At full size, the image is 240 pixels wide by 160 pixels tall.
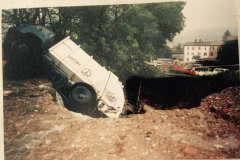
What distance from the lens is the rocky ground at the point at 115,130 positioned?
113 inches

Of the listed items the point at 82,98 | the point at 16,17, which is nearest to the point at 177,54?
the point at 82,98

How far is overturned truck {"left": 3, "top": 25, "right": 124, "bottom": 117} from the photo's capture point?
336cm

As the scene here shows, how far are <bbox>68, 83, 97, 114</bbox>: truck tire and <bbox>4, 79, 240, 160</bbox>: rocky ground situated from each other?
0.46ft

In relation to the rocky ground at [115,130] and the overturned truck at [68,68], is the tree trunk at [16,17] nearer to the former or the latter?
the overturned truck at [68,68]

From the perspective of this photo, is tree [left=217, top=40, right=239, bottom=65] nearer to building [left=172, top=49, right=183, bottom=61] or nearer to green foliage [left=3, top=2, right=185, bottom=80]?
building [left=172, top=49, right=183, bottom=61]

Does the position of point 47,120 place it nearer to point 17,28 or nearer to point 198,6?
point 17,28

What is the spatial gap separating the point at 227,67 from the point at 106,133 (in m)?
2.47

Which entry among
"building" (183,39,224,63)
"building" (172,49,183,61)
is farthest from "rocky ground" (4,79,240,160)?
"building" (172,49,183,61)

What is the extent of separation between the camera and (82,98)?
11.1ft

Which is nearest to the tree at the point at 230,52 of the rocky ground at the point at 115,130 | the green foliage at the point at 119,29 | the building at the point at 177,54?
the rocky ground at the point at 115,130

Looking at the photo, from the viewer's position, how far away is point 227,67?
135 inches

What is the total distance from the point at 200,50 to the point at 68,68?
2.46 metres

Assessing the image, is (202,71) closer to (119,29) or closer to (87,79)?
(119,29)

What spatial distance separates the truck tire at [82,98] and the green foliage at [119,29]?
58 centimetres
